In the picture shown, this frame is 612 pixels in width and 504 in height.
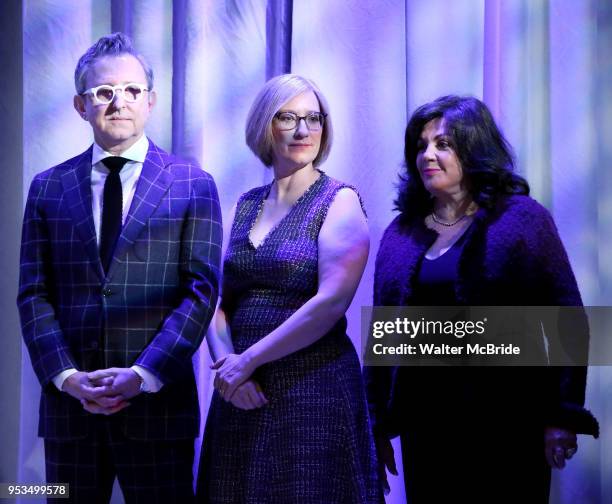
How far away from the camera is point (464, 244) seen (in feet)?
6.91

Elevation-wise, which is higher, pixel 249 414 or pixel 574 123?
pixel 574 123

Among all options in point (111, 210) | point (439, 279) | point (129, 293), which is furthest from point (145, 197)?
point (439, 279)

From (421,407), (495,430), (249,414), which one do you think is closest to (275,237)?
(249,414)

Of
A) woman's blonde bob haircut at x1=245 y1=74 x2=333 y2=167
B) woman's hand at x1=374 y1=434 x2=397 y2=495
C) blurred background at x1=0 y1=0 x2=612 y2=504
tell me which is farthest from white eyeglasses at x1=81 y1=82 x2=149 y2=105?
woman's hand at x1=374 y1=434 x2=397 y2=495

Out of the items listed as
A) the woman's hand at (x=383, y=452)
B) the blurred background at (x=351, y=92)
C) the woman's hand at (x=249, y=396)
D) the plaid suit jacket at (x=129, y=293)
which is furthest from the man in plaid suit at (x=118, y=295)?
the blurred background at (x=351, y=92)

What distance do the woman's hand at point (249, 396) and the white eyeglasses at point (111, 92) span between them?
82 centimetres

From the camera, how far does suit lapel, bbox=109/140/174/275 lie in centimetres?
211

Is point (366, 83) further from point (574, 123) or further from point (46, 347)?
point (46, 347)

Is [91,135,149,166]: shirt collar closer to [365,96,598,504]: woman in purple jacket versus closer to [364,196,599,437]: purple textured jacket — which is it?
[365,96,598,504]: woman in purple jacket

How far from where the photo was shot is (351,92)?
2803mm

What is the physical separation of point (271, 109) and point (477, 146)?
1.80 ft

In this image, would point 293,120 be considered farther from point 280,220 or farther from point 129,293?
point 129,293

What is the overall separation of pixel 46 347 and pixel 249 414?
54cm

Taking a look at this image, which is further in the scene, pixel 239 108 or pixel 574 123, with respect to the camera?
pixel 239 108
